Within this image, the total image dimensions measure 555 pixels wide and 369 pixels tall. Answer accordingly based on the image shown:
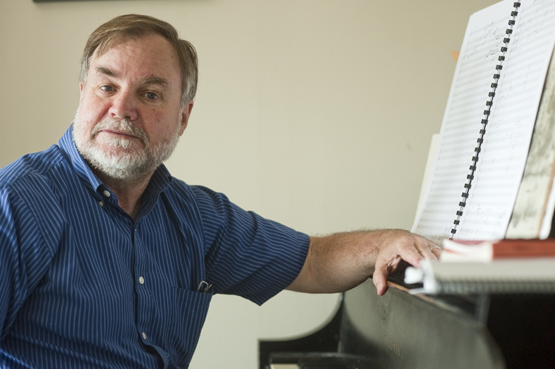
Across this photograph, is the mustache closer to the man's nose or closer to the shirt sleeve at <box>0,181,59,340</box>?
the man's nose

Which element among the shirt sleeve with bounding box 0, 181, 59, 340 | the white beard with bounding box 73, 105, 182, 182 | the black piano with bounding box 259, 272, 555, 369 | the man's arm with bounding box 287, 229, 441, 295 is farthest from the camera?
the white beard with bounding box 73, 105, 182, 182

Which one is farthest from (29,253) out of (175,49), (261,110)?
(261,110)

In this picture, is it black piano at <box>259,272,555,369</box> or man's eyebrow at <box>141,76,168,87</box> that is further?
man's eyebrow at <box>141,76,168,87</box>

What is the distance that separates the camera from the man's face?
4.16 feet

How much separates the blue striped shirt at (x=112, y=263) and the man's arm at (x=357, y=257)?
0.15ft

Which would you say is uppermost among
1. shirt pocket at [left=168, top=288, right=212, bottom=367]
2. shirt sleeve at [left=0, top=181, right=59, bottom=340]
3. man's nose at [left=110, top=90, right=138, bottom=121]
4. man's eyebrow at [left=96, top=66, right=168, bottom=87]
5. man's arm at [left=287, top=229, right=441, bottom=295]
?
man's eyebrow at [left=96, top=66, right=168, bottom=87]

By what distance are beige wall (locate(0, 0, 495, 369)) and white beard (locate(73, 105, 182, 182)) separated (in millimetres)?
837

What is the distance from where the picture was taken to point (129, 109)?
1318 millimetres

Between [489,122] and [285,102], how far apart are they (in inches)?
42.9

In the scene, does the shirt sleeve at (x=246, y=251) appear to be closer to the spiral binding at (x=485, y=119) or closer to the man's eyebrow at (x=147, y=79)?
the man's eyebrow at (x=147, y=79)

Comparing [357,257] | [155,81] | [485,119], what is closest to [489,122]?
[485,119]

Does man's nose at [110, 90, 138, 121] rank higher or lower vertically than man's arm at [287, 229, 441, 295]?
higher

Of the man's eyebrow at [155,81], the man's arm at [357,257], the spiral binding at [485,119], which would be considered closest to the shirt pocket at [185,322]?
Answer: the man's arm at [357,257]

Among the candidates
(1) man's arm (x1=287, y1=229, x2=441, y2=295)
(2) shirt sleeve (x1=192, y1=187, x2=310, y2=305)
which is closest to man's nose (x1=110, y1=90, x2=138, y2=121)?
(2) shirt sleeve (x1=192, y1=187, x2=310, y2=305)
